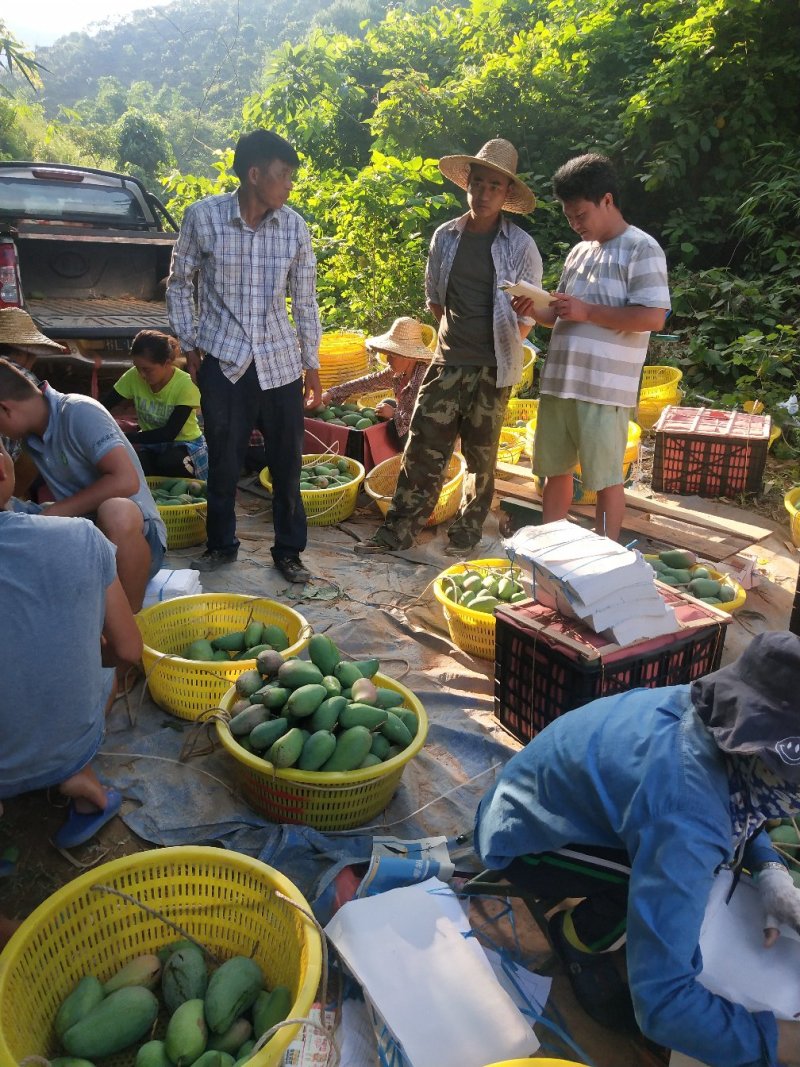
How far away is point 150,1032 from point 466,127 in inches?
462

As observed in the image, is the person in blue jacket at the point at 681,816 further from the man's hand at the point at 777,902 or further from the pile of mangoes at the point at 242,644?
the pile of mangoes at the point at 242,644

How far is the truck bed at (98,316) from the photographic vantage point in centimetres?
573

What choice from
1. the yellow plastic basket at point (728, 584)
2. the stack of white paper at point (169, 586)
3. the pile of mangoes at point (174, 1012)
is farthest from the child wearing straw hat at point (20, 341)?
the yellow plastic basket at point (728, 584)

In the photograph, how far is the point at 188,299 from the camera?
368 cm

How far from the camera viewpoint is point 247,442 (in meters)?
3.90

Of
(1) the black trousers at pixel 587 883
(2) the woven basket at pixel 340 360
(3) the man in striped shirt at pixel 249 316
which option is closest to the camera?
(1) the black trousers at pixel 587 883

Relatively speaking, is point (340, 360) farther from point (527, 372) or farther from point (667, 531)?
point (667, 531)

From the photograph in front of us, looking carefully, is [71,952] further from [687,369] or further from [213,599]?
[687,369]

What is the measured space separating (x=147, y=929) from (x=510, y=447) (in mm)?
4393

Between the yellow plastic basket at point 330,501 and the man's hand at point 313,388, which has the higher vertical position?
the man's hand at point 313,388

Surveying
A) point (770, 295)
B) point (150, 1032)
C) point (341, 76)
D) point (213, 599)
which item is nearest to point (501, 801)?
point (150, 1032)

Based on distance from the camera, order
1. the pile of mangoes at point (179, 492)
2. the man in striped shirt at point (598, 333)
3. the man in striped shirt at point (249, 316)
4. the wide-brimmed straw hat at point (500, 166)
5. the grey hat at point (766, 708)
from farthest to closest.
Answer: the pile of mangoes at point (179, 492), the wide-brimmed straw hat at point (500, 166), the man in striped shirt at point (249, 316), the man in striped shirt at point (598, 333), the grey hat at point (766, 708)

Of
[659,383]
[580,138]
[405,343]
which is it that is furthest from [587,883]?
[580,138]

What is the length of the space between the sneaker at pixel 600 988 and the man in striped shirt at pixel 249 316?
243 cm
